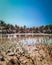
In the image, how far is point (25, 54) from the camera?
2.49 metres

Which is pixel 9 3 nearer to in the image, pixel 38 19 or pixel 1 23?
pixel 1 23

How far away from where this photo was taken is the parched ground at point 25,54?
7.69ft

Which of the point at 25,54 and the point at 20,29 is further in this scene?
the point at 20,29

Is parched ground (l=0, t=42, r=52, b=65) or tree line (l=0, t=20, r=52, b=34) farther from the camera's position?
tree line (l=0, t=20, r=52, b=34)

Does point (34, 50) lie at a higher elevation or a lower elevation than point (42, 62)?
higher

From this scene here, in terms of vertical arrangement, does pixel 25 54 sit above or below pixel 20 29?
below

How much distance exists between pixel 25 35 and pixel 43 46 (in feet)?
1.20

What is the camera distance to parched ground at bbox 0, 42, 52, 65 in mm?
2345

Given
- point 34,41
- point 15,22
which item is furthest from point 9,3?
point 34,41

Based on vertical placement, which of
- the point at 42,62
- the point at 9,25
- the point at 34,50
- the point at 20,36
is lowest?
the point at 42,62

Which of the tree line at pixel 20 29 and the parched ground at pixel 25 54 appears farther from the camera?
the tree line at pixel 20 29

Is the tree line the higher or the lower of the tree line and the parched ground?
the higher

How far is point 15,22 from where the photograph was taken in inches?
104

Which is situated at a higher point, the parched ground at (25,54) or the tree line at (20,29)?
the tree line at (20,29)
